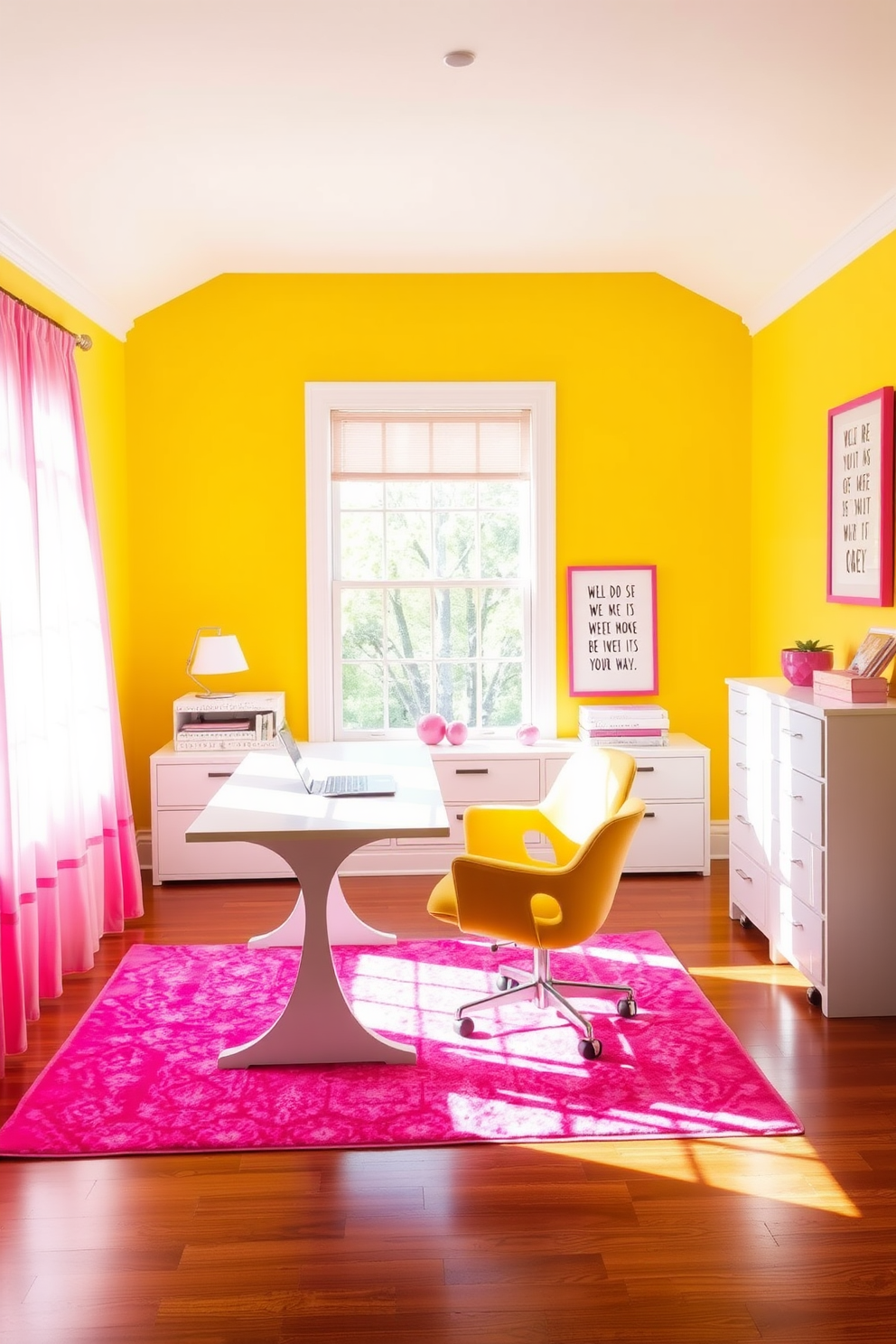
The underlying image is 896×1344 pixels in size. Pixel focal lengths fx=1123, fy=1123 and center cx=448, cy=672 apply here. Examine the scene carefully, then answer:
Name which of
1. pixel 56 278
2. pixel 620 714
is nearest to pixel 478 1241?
pixel 620 714

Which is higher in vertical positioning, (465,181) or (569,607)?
(465,181)

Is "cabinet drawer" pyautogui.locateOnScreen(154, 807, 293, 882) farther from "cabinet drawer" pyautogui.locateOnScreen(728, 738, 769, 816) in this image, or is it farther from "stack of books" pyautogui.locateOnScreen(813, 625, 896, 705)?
"stack of books" pyautogui.locateOnScreen(813, 625, 896, 705)

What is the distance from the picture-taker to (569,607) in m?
5.73

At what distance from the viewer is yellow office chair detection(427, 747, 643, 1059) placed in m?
3.30

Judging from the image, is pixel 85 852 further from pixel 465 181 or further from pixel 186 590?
A: pixel 465 181

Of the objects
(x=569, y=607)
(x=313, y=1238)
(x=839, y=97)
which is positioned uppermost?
(x=839, y=97)

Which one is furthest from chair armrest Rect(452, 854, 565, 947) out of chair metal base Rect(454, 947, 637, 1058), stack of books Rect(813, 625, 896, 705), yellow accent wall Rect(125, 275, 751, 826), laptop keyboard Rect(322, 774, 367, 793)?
yellow accent wall Rect(125, 275, 751, 826)

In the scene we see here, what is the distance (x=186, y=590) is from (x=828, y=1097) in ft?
12.7

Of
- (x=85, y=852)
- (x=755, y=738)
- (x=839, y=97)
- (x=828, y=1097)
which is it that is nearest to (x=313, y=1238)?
(x=828, y=1097)

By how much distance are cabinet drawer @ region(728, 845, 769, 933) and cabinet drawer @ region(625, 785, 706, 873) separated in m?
0.59

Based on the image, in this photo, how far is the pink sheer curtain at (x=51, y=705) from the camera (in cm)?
366

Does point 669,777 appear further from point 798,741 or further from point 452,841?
point 798,741

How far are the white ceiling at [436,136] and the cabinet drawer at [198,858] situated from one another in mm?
2393

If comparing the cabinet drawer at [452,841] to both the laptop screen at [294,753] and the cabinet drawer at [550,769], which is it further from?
the laptop screen at [294,753]
